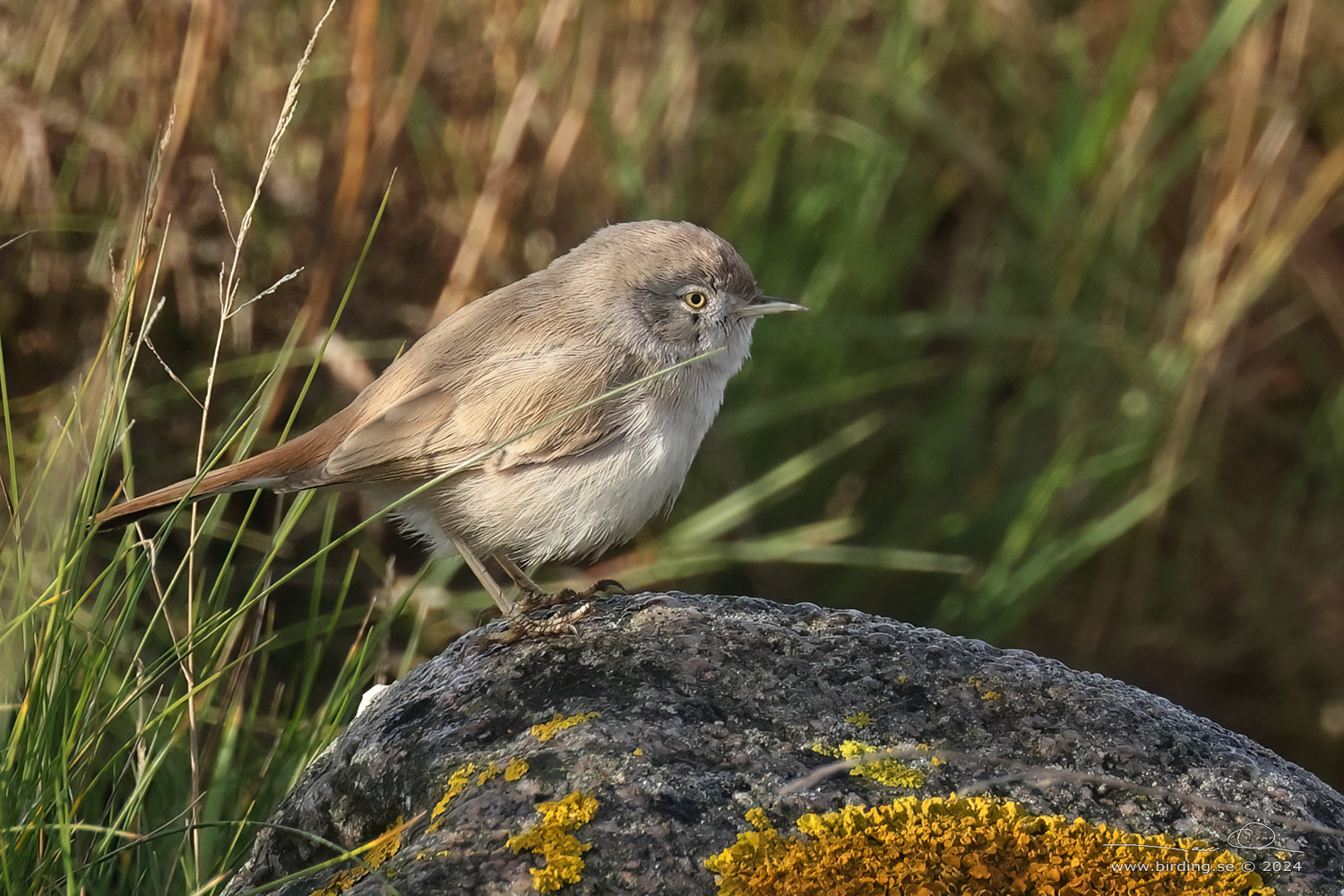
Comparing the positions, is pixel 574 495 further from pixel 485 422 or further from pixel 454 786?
pixel 454 786

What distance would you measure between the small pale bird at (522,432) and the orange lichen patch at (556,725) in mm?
585

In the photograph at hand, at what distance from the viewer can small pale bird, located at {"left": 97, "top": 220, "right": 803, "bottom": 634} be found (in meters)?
2.96

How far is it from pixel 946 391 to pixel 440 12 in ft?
7.68

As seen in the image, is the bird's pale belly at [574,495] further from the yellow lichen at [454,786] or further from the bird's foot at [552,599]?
the yellow lichen at [454,786]

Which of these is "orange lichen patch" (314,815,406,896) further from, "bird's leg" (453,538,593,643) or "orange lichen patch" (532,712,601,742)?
"bird's leg" (453,538,593,643)

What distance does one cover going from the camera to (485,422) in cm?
299

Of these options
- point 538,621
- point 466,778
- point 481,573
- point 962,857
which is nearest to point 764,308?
point 481,573

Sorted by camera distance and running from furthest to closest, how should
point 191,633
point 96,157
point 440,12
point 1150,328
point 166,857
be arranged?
point 1150,328
point 440,12
point 96,157
point 166,857
point 191,633

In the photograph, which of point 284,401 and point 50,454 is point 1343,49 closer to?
point 284,401

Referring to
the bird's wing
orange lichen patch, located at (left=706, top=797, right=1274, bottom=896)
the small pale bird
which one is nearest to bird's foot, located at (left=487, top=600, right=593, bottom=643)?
the small pale bird

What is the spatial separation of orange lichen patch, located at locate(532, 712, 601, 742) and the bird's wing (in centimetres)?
87

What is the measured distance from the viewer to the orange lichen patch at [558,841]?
1.86 metres

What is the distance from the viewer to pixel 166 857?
2.75 metres

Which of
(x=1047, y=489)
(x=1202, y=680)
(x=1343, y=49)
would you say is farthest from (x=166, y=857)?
(x=1343, y=49)
